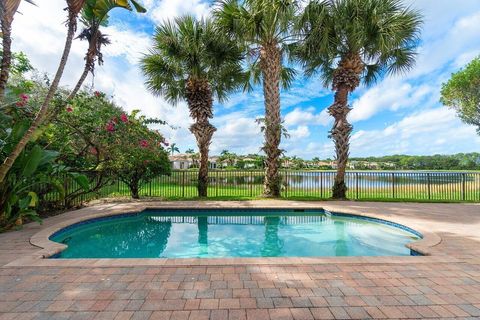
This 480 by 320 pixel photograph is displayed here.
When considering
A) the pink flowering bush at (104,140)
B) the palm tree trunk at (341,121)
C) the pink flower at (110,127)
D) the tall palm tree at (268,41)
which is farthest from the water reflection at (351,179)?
the pink flower at (110,127)

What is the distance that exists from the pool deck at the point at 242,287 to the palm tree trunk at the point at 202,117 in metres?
6.85

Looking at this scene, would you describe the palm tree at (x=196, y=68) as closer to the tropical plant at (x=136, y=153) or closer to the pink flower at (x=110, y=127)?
the tropical plant at (x=136, y=153)

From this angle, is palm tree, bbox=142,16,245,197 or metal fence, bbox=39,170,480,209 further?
metal fence, bbox=39,170,480,209

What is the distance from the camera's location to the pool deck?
2.37 meters

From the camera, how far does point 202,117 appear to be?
426 inches

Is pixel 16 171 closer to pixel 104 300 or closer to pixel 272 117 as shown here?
pixel 104 300

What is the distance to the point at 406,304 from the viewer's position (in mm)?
2516

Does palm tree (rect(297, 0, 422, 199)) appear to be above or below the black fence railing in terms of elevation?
above

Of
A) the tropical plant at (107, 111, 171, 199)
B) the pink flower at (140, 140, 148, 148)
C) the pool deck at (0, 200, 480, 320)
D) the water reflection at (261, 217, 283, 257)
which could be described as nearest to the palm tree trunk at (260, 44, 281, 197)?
the water reflection at (261, 217, 283, 257)

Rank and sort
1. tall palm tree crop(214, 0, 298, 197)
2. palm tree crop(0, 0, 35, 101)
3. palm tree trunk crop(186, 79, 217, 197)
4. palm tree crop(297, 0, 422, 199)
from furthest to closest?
1. palm tree trunk crop(186, 79, 217, 197)
2. palm tree crop(297, 0, 422, 199)
3. tall palm tree crop(214, 0, 298, 197)
4. palm tree crop(0, 0, 35, 101)

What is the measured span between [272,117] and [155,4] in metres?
5.82

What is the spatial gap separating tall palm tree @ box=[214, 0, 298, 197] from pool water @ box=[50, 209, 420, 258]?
2914 millimetres

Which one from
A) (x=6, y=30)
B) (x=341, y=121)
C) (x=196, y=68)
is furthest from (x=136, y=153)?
(x=341, y=121)

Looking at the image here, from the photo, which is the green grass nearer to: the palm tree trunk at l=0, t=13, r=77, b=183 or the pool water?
the pool water
